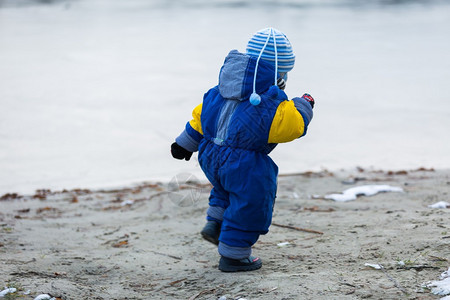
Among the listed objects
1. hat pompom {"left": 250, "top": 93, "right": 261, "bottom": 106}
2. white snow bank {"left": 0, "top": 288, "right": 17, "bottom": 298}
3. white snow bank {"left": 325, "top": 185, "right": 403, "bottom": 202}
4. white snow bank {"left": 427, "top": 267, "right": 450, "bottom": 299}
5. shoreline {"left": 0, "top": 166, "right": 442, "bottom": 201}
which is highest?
hat pompom {"left": 250, "top": 93, "right": 261, "bottom": 106}

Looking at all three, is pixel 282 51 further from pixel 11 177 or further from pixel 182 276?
pixel 11 177

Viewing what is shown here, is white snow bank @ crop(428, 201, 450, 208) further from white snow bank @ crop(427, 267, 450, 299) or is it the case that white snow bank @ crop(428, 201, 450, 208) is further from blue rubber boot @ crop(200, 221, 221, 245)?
blue rubber boot @ crop(200, 221, 221, 245)

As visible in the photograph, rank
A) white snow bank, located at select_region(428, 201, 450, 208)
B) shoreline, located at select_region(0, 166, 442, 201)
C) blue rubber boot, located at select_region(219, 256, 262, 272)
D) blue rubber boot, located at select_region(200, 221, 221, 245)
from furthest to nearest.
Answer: shoreline, located at select_region(0, 166, 442, 201), white snow bank, located at select_region(428, 201, 450, 208), blue rubber boot, located at select_region(200, 221, 221, 245), blue rubber boot, located at select_region(219, 256, 262, 272)

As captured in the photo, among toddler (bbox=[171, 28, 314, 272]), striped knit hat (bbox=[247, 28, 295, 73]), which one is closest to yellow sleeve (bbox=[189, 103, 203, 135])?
toddler (bbox=[171, 28, 314, 272])

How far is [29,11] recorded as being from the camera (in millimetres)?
17406

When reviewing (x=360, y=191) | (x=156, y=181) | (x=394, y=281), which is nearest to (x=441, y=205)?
(x=360, y=191)

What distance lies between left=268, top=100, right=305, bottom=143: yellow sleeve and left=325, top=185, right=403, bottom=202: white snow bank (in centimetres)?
212

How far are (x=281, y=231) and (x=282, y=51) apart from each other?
1395 millimetres

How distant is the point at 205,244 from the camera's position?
150 inches

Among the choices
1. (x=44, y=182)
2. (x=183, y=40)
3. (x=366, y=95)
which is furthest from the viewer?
(x=183, y=40)

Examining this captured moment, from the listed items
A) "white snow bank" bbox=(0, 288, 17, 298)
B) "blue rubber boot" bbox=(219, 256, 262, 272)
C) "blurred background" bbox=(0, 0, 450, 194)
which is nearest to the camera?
"white snow bank" bbox=(0, 288, 17, 298)

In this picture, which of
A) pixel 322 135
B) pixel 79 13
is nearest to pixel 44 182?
pixel 322 135

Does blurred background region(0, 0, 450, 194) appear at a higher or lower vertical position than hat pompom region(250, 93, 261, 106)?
lower

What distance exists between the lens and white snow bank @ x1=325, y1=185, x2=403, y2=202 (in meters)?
4.88
